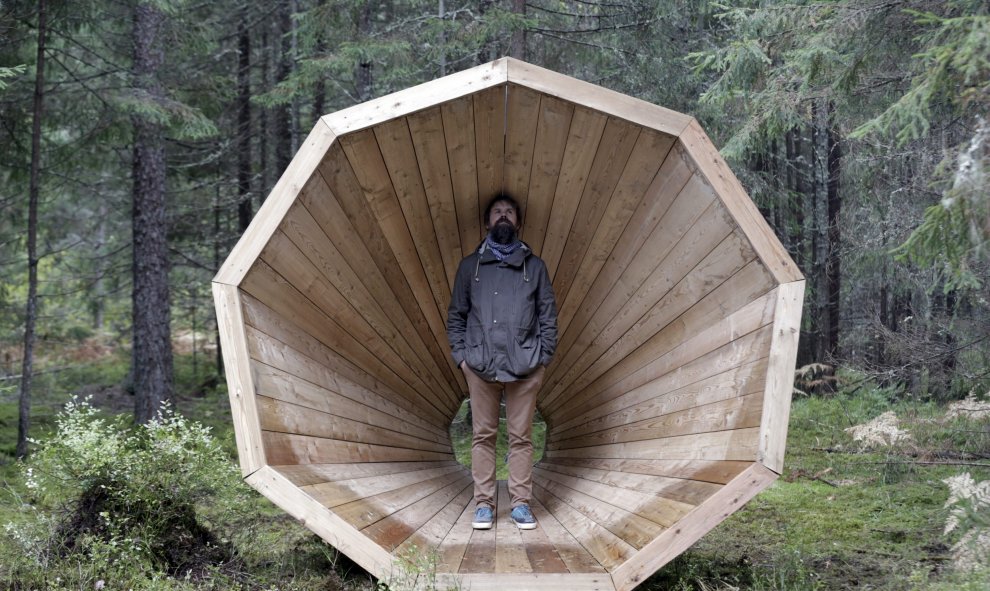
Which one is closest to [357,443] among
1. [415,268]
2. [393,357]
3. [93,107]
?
[393,357]

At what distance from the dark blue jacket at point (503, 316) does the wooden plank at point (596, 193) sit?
749mm

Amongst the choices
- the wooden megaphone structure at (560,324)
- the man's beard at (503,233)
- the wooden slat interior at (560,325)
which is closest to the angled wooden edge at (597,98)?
the wooden megaphone structure at (560,324)

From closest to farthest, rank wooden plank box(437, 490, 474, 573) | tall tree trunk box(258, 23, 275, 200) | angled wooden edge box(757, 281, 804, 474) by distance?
1. angled wooden edge box(757, 281, 804, 474)
2. wooden plank box(437, 490, 474, 573)
3. tall tree trunk box(258, 23, 275, 200)

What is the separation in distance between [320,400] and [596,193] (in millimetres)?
2310

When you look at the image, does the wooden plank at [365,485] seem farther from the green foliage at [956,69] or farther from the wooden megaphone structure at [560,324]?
the green foliage at [956,69]

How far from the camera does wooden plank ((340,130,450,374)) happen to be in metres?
5.05

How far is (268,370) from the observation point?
14.1 ft

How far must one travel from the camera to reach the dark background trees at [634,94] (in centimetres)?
495

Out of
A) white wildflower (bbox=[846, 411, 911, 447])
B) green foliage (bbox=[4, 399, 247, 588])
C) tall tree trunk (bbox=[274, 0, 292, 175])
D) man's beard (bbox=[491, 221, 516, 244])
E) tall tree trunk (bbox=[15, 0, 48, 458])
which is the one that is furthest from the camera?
tall tree trunk (bbox=[274, 0, 292, 175])

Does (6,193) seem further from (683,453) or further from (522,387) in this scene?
(683,453)

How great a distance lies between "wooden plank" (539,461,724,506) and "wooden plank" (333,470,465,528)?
108 cm

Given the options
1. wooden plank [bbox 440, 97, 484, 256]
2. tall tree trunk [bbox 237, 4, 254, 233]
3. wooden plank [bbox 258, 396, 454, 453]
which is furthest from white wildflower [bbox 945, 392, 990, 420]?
tall tree trunk [bbox 237, 4, 254, 233]

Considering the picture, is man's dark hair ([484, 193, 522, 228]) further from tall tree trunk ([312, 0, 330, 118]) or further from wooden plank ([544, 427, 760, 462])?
tall tree trunk ([312, 0, 330, 118])

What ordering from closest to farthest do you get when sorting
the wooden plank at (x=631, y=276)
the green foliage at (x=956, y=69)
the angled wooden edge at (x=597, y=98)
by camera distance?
the green foliage at (x=956, y=69)
the angled wooden edge at (x=597, y=98)
the wooden plank at (x=631, y=276)
